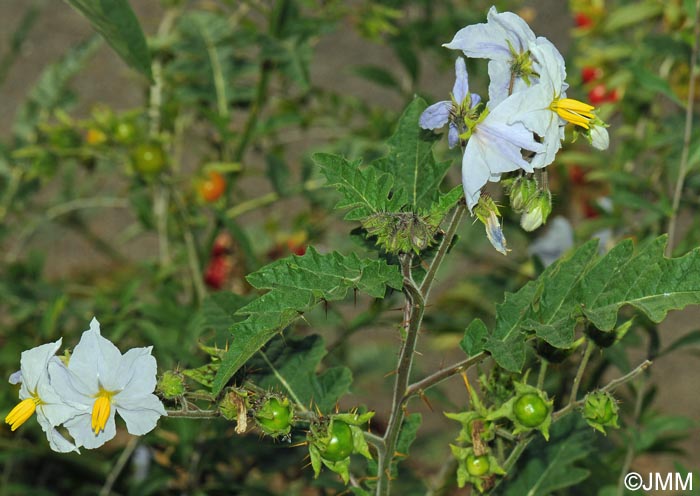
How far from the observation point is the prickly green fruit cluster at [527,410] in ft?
2.59

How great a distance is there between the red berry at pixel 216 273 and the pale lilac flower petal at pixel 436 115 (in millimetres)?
1050

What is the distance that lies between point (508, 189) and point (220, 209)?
0.76 metres

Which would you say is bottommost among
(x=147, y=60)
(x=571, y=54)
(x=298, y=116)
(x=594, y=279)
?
(x=571, y=54)

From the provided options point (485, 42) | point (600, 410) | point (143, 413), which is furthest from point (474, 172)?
point (143, 413)

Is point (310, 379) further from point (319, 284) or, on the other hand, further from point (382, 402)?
point (382, 402)

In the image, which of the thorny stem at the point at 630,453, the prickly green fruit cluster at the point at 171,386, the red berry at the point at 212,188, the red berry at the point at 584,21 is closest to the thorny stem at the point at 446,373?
the prickly green fruit cluster at the point at 171,386

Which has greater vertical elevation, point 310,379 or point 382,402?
point 310,379

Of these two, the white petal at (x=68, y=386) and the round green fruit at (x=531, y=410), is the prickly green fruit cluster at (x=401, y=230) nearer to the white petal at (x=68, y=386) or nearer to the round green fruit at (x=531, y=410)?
the round green fruit at (x=531, y=410)

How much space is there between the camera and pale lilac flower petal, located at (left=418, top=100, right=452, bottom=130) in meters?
0.81

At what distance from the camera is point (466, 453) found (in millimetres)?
845

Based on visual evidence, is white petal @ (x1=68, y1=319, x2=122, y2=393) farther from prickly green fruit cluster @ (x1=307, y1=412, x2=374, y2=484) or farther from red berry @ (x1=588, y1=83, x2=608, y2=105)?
red berry @ (x1=588, y1=83, x2=608, y2=105)

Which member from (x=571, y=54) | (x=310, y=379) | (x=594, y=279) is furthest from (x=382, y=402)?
(x=594, y=279)

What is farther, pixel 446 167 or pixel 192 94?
pixel 192 94

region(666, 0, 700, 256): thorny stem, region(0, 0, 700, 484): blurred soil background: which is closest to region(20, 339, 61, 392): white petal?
region(666, 0, 700, 256): thorny stem
